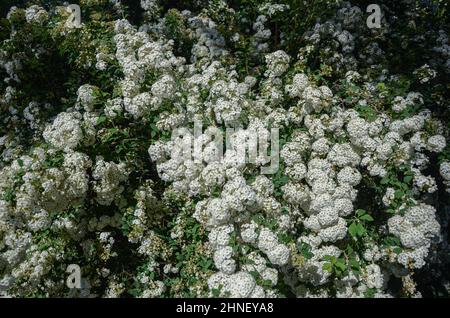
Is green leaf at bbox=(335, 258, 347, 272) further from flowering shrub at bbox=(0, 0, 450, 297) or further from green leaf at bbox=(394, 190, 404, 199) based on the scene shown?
green leaf at bbox=(394, 190, 404, 199)

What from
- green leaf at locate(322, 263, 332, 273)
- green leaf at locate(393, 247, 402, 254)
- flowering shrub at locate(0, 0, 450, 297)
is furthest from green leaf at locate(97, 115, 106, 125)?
green leaf at locate(393, 247, 402, 254)

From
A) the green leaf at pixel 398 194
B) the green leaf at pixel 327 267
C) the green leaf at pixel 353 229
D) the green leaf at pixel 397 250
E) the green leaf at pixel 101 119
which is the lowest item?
the green leaf at pixel 327 267

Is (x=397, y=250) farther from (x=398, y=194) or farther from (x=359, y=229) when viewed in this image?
(x=398, y=194)

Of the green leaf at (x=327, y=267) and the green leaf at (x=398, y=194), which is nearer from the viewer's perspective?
the green leaf at (x=327, y=267)

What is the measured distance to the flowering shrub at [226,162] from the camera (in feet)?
10.6

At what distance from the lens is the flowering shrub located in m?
3.24

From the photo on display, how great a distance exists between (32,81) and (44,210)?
237cm

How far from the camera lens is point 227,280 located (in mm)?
2896

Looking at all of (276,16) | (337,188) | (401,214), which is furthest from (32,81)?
(401,214)

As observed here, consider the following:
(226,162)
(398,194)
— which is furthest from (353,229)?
(226,162)

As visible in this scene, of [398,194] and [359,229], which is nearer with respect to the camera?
[359,229]

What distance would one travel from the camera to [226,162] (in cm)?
334

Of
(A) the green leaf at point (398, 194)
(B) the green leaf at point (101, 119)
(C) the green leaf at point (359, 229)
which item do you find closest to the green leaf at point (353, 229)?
(C) the green leaf at point (359, 229)

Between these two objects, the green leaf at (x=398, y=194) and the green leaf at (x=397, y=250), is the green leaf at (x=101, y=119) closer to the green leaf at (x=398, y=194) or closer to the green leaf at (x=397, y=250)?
the green leaf at (x=398, y=194)
